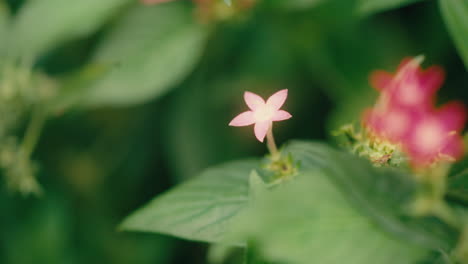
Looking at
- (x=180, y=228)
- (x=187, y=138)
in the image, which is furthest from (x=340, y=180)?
(x=187, y=138)

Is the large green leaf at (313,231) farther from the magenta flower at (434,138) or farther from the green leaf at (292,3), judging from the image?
the green leaf at (292,3)

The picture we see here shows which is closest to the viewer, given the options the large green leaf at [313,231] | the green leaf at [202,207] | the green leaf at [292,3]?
the large green leaf at [313,231]

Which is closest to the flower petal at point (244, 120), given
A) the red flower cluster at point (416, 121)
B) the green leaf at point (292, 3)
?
the red flower cluster at point (416, 121)

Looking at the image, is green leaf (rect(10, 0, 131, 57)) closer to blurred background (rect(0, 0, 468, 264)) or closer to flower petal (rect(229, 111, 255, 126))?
→ blurred background (rect(0, 0, 468, 264))

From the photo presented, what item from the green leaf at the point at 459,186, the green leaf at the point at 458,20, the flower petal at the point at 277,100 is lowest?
the green leaf at the point at 459,186

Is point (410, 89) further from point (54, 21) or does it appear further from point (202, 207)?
point (54, 21)

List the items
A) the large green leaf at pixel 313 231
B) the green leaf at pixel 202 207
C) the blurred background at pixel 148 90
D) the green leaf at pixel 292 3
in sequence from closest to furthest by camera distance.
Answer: the large green leaf at pixel 313 231 < the green leaf at pixel 202 207 < the green leaf at pixel 292 3 < the blurred background at pixel 148 90
